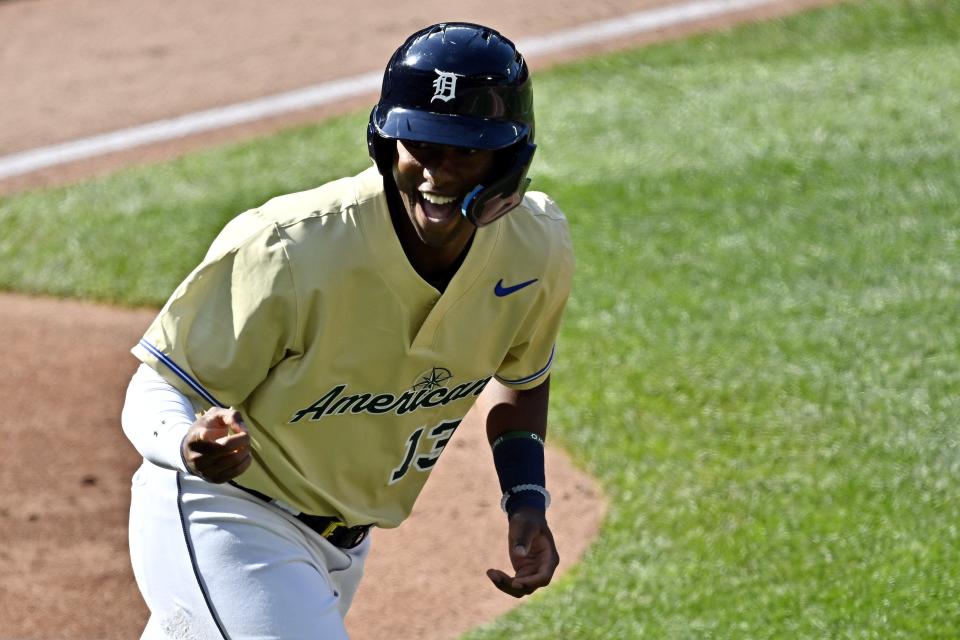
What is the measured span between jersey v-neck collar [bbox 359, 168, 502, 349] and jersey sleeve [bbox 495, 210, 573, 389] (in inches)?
7.0

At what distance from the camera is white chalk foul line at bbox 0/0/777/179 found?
9461mm

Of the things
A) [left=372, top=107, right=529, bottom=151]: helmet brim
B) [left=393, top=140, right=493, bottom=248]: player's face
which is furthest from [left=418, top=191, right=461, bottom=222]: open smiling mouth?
[left=372, top=107, right=529, bottom=151]: helmet brim

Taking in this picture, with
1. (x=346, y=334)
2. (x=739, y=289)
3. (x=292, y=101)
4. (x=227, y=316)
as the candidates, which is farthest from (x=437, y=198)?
(x=292, y=101)

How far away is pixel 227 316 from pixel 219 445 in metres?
0.43

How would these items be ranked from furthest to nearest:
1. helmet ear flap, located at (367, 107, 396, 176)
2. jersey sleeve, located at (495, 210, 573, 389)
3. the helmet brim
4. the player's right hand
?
1. jersey sleeve, located at (495, 210, 573, 389)
2. helmet ear flap, located at (367, 107, 396, 176)
3. the helmet brim
4. the player's right hand

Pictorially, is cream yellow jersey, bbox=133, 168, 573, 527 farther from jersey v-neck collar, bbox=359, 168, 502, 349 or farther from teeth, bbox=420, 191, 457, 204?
teeth, bbox=420, 191, 457, 204

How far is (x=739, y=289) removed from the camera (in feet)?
23.4

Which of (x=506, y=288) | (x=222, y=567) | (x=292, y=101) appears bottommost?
(x=292, y=101)

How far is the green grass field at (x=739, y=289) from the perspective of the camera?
16.2 ft

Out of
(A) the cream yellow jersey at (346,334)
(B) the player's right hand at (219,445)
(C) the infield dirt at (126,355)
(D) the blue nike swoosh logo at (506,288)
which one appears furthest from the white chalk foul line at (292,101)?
(B) the player's right hand at (219,445)

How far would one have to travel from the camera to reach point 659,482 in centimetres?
563

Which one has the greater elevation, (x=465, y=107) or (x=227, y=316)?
(x=465, y=107)

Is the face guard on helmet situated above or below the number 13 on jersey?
above

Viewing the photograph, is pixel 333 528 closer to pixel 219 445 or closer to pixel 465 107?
pixel 219 445
